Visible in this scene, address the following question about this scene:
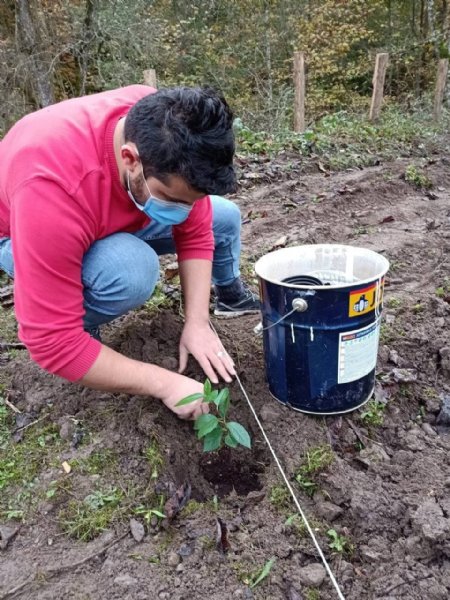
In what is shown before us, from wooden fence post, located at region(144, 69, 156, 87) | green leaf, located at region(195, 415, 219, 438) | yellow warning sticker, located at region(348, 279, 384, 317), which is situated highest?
wooden fence post, located at region(144, 69, 156, 87)

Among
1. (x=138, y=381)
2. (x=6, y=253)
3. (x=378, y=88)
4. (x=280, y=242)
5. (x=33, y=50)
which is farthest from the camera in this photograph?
(x=378, y=88)

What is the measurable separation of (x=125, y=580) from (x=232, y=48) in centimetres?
1164

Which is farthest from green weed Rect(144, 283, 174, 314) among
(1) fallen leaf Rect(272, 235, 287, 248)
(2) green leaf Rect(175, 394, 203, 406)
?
(1) fallen leaf Rect(272, 235, 287, 248)

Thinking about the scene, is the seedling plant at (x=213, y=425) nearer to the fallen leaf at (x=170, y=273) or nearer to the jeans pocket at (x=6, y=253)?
the jeans pocket at (x=6, y=253)

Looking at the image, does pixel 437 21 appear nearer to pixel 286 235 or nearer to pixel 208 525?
pixel 286 235

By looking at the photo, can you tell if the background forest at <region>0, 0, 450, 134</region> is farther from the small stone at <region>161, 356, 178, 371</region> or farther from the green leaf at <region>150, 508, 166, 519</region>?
the green leaf at <region>150, 508, 166, 519</region>

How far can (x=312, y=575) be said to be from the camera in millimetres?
1404

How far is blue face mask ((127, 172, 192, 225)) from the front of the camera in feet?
5.18

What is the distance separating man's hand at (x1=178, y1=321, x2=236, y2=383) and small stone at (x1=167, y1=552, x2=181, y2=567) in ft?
1.89

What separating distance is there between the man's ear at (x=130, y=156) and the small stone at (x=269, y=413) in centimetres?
102

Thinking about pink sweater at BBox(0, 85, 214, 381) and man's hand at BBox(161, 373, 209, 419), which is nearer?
pink sweater at BBox(0, 85, 214, 381)

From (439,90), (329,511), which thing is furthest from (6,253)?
(439,90)

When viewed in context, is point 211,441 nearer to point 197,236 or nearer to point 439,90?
→ point 197,236

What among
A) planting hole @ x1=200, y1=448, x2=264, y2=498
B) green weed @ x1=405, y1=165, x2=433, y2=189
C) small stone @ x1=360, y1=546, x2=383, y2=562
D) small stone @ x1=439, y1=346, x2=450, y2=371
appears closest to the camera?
small stone @ x1=360, y1=546, x2=383, y2=562
